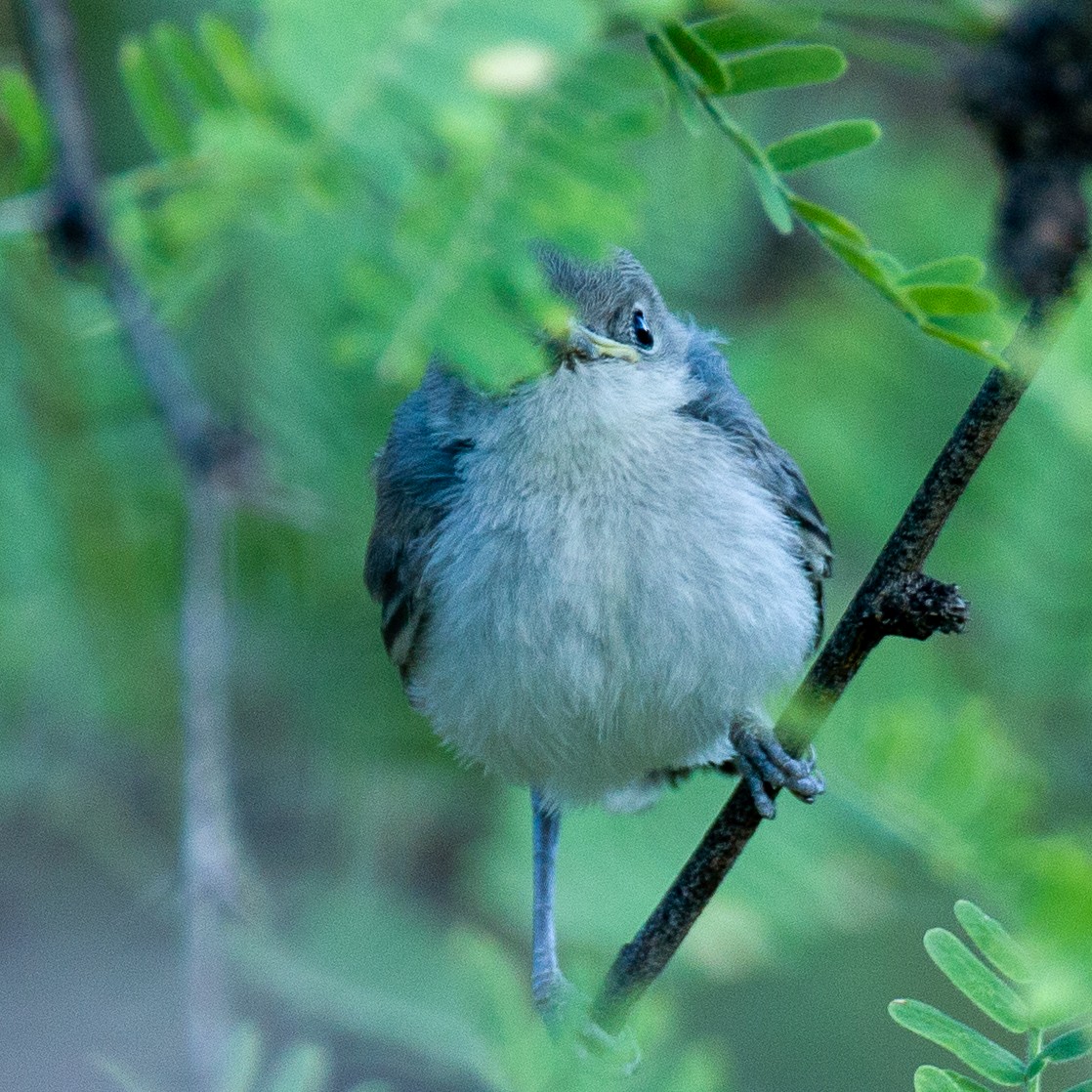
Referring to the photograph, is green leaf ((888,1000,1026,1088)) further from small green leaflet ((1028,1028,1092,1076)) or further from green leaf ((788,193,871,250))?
green leaf ((788,193,871,250))

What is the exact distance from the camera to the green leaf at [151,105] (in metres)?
2.30

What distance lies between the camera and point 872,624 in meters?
1.63

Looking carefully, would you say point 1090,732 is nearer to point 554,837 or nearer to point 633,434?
point 554,837

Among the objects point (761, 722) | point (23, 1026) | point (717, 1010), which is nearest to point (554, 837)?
point (761, 722)

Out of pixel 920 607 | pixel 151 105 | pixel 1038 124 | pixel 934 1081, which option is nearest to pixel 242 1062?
pixel 934 1081

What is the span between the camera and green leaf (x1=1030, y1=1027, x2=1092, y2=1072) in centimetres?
127

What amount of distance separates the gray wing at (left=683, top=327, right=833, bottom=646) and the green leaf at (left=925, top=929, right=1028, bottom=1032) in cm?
118

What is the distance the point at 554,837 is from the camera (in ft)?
9.88

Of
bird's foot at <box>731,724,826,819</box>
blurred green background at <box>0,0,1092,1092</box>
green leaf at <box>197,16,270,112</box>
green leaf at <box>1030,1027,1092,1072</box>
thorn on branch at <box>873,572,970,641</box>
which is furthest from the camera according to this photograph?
blurred green background at <box>0,0,1092,1092</box>

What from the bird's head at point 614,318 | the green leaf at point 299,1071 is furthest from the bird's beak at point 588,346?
the green leaf at point 299,1071

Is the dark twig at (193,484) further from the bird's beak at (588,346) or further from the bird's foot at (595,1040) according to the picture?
the bird's beak at (588,346)

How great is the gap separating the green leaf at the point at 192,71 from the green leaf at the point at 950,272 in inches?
45.5

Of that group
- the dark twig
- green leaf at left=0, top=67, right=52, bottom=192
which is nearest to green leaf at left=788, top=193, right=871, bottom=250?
the dark twig

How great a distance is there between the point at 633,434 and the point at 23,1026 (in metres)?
3.64
